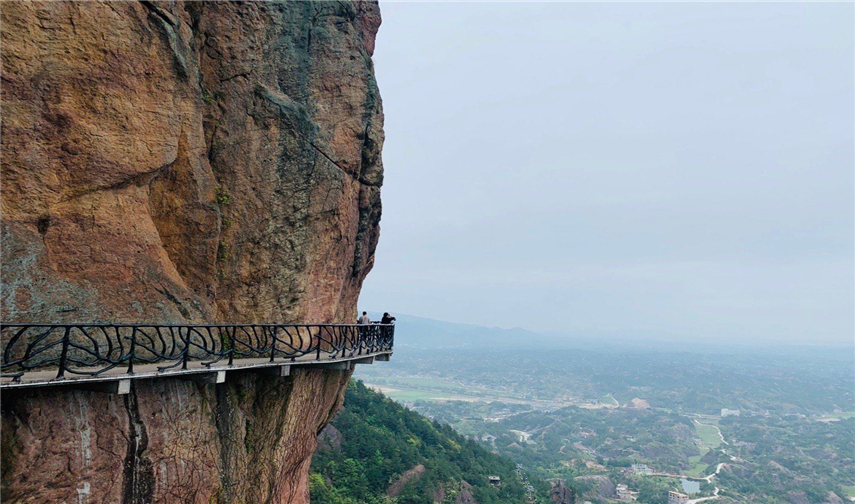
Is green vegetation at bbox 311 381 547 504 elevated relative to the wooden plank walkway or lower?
lower

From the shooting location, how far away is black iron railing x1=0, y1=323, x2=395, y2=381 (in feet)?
29.3

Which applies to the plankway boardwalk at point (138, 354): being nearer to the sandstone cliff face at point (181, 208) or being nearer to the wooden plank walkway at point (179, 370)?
the wooden plank walkway at point (179, 370)

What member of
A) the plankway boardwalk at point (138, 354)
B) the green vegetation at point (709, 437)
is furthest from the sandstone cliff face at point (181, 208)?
the green vegetation at point (709, 437)

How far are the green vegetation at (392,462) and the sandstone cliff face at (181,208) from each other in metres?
24.0

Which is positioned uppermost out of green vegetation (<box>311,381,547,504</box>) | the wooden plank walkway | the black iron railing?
the black iron railing

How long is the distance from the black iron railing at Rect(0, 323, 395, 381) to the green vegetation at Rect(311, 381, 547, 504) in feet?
76.3

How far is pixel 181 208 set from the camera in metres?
13.1

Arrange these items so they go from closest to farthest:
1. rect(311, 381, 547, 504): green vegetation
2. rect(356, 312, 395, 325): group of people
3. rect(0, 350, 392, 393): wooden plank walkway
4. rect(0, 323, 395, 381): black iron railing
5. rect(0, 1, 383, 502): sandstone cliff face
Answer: rect(0, 350, 392, 393): wooden plank walkway < rect(0, 323, 395, 381): black iron railing < rect(0, 1, 383, 502): sandstone cliff face < rect(356, 312, 395, 325): group of people < rect(311, 381, 547, 504): green vegetation

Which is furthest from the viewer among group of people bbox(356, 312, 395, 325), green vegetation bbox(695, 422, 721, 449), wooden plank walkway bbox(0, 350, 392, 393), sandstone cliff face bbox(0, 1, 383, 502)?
green vegetation bbox(695, 422, 721, 449)

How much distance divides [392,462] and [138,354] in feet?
124

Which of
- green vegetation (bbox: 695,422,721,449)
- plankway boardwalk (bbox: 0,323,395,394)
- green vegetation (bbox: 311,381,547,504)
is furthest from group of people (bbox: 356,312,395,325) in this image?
green vegetation (bbox: 695,422,721,449)

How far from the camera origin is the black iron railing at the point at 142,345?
352 inches

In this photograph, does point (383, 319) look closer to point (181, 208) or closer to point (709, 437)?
point (181, 208)

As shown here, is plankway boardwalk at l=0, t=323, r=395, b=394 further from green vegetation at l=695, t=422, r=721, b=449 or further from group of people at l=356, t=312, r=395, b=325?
green vegetation at l=695, t=422, r=721, b=449
